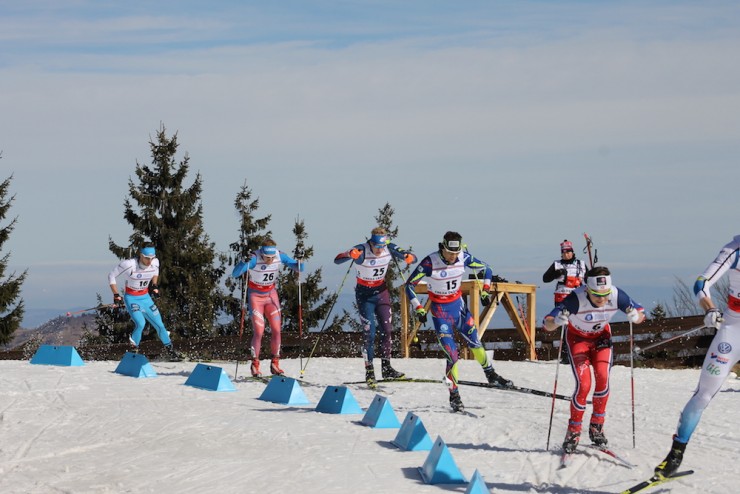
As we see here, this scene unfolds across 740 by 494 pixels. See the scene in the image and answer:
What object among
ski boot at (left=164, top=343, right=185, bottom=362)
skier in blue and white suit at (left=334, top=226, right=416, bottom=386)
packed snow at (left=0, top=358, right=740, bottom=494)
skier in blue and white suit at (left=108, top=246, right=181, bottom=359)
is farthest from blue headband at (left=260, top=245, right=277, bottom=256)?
ski boot at (left=164, top=343, right=185, bottom=362)

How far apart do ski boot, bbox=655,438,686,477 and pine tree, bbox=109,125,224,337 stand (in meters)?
27.3

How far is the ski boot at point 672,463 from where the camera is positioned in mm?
9260

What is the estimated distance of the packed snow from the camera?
9.45m

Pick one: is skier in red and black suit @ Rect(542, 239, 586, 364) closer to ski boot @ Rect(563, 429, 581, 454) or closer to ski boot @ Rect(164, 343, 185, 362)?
ski boot @ Rect(164, 343, 185, 362)

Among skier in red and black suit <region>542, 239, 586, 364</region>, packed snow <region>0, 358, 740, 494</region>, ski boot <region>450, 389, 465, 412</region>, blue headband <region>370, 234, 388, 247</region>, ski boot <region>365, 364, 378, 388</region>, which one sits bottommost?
packed snow <region>0, 358, 740, 494</region>

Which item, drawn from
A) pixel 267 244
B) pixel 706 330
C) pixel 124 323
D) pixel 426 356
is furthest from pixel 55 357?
pixel 124 323

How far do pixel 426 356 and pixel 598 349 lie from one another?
13477 millimetres

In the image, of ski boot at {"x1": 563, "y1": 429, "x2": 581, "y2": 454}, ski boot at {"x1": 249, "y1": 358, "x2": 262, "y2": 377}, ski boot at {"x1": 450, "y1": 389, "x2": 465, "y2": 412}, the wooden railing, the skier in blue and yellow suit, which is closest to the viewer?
ski boot at {"x1": 563, "y1": 429, "x2": 581, "y2": 454}

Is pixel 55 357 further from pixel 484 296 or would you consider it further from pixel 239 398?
pixel 484 296

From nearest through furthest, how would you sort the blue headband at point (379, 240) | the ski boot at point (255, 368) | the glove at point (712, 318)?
the glove at point (712, 318), the blue headband at point (379, 240), the ski boot at point (255, 368)

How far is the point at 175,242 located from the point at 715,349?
3025 cm

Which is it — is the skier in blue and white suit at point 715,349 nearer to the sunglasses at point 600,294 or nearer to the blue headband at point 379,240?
the sunglasses at point 600,294

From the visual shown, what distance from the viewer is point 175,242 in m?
37.9

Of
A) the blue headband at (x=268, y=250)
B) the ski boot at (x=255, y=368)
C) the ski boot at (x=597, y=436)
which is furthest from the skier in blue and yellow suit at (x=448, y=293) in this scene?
the ski boot at (x=255, y=368)
